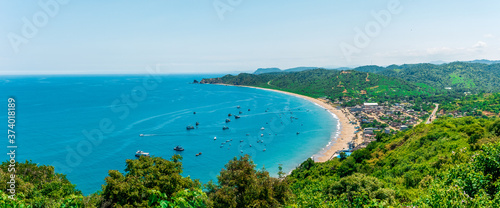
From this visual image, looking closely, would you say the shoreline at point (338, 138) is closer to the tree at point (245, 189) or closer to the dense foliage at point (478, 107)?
the dense foliage at point (478, 107)

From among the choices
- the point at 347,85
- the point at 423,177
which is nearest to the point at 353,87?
the point at 347,85

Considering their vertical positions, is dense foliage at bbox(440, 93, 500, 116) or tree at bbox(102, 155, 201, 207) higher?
tree at bbox(102, 155, 201, 207)

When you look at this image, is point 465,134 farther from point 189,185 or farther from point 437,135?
point 189,185

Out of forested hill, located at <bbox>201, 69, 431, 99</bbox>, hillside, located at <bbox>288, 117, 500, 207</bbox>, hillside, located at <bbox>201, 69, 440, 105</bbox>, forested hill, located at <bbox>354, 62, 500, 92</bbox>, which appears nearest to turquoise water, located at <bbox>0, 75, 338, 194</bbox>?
hillside, located at <bbox>288, 117, 500, 207</bbox>

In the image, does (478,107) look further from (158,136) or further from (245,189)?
(245,189)

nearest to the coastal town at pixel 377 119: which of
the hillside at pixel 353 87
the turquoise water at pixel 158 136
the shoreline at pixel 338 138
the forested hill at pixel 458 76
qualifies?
the shoreline at pixel 338 138

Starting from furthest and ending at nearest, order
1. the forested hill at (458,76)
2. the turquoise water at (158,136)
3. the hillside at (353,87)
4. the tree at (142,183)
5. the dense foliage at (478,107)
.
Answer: the forested hill at (458,76)
the hillside at (353,87)
the dense foliage at (478,107)
the turquoise water at (158,136)
the tree at (142,183)

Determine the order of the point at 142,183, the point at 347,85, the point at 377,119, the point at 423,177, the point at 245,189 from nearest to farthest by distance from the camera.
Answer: the point at 245,189 → the point at 142,183 → the point at 423,177 → the point at 377,119 → the point at 347,85

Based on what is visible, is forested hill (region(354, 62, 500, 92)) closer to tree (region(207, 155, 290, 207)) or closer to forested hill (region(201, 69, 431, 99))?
forested hill (region(201, 69, 431, 99))

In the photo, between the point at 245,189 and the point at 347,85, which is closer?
the point at 245,189

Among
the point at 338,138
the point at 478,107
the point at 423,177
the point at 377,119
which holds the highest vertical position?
the point at 423,177

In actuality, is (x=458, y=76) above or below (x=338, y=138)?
above
